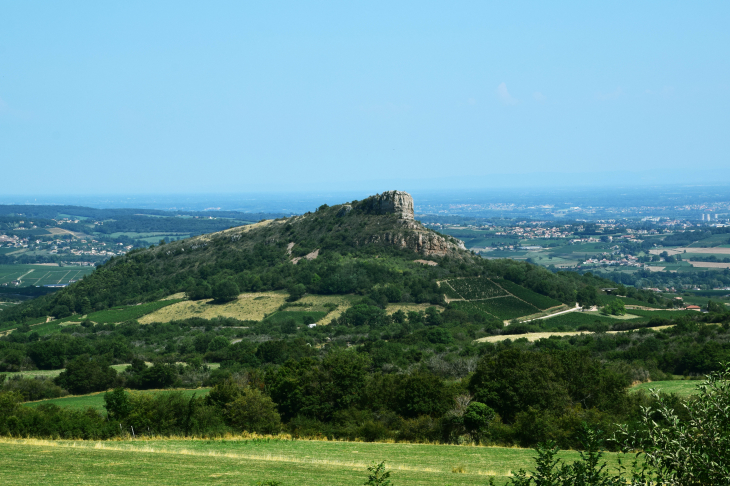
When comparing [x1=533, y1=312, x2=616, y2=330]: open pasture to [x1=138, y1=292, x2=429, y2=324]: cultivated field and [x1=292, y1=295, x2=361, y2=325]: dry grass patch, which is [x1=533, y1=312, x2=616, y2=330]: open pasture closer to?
[x1=138, y1=292, x2=429, y2=324]: cultivated field

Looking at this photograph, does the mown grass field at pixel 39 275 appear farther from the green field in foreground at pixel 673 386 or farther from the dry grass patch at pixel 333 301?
the green field in foreground at pixel 673 386

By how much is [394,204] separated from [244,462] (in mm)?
89099

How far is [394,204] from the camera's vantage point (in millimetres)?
110312

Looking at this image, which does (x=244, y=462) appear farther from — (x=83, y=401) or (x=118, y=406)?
(x=83, y=401)

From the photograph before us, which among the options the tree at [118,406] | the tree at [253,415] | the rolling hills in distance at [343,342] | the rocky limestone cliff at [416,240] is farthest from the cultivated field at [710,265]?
the tree at [118,406]

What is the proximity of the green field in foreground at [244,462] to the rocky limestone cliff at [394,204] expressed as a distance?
8204cm

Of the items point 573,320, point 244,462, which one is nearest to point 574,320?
point 573,320

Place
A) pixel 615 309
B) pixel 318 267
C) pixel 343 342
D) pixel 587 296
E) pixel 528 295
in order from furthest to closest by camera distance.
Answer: pixel 318 267
pixel 528 295
pixel 587 296
pixel 615 309
pixel 343 342

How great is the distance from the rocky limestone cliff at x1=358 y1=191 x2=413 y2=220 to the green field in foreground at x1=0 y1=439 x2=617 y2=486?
82037mm

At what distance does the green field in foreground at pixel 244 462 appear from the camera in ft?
64.3

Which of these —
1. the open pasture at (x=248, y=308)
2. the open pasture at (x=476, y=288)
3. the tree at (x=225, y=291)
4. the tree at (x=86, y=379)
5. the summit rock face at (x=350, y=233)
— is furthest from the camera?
the summit rock face at (x=350, y=233)

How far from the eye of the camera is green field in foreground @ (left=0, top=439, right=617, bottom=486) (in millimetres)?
19609

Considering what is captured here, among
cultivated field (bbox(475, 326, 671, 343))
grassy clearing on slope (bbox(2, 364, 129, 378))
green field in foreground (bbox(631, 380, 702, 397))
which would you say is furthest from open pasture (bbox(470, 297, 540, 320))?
grassy clearing on slope (bbox(2, 364, 129, 378))

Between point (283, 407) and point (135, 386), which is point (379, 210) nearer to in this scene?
point (135, 386)
